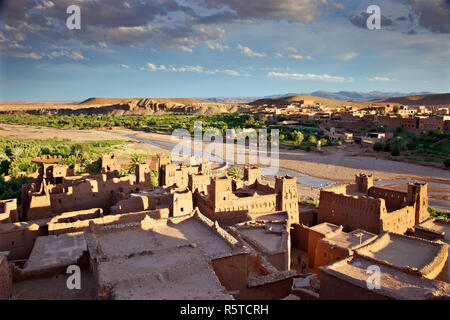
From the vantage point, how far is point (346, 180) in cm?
3953

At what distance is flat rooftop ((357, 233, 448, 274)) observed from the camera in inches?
429

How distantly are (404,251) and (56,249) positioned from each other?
39.5 ft

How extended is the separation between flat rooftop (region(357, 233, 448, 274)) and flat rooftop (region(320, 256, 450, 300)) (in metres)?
0.71

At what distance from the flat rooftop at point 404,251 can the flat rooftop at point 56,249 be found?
30.9 feet

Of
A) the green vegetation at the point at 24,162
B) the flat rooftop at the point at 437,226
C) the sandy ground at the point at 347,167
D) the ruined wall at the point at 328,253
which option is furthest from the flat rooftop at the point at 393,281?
the sandy ground at the point at 347,167

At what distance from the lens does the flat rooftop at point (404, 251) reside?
10902 mm

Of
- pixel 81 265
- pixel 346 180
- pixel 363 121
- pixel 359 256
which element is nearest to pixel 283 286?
pixel 359 256

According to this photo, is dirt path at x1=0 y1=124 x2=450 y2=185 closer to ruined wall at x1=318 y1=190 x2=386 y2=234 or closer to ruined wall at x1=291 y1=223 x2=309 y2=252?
ruined wall at x1=318 y1=190 x2=386 y2=234

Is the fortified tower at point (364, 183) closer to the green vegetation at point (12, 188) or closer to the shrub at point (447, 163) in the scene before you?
the green vegetation at point (12, 188)

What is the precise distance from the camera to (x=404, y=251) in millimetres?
11883

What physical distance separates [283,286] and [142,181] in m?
13.3

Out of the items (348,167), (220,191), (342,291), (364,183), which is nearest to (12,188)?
(220,191)

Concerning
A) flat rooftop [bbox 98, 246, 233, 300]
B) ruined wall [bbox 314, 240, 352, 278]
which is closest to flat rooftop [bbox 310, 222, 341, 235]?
ruined wall [bbox 314, 240, 352, 278]

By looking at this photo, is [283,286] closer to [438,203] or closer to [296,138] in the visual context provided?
[438,203]
